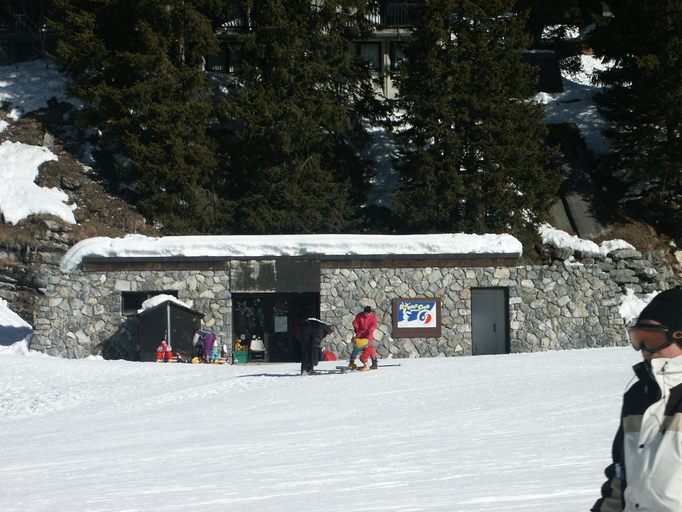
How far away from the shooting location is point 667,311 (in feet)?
12.8

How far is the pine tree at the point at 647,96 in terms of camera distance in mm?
33969

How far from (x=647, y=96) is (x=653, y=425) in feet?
105

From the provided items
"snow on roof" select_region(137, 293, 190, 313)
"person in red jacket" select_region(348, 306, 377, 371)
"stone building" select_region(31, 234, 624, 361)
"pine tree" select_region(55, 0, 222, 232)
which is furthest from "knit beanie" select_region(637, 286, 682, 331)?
"pine tree" select_region(55, 0, 222, 232)

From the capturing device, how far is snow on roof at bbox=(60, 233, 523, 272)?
26.3m

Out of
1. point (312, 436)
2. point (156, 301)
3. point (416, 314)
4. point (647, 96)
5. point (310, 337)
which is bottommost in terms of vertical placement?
point (312, 436)

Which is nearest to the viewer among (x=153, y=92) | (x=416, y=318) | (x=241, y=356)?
(x=416, y=318)

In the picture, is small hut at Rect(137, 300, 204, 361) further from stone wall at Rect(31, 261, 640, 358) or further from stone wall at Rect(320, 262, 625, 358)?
stone wall at Rect(320, 262, 625, 358)

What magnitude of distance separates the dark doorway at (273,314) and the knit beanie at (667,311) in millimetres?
23088

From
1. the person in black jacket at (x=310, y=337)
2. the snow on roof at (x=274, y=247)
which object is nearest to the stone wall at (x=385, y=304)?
the snow on roof at (x=274, y=247)

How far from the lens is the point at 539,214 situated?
32.5 m

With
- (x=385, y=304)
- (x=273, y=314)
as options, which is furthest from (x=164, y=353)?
(x=385, y=304)

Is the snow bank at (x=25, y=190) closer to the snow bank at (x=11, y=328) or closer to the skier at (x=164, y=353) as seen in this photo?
the snow bank at (x=11, y=328)

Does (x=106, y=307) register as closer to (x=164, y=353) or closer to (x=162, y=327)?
(x=162, y=327)

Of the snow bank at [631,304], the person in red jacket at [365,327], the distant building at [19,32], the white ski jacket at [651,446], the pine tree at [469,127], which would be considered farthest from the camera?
the distant building at [19,32]
